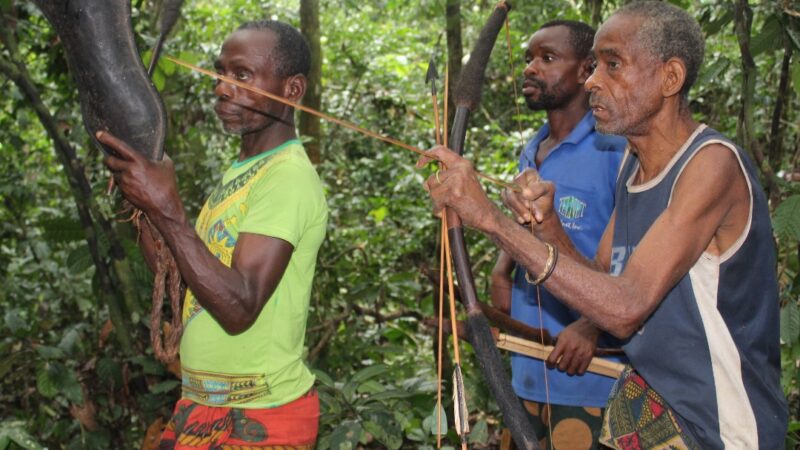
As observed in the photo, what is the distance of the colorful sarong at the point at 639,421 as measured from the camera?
6.72 ft

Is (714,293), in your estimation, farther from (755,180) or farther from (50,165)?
(50,165)

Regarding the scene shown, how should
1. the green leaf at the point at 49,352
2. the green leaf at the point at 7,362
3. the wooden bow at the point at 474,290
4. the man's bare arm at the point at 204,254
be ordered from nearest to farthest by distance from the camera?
the wooden bow at the point at 474,290 → the man's bare arm at the point at 204,254 → the green leaf at the point at 7,362 → the green leaf at the point at 49,352

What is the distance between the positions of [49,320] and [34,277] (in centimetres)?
28

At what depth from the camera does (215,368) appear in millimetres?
2266

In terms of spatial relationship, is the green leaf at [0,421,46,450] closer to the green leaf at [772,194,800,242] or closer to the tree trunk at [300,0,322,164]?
the green leaf at [772,194,800,242]

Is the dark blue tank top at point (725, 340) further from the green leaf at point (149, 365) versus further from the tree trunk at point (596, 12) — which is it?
the tree trunk at point (596, 12)

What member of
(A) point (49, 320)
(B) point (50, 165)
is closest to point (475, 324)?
(A) point (49, 320)

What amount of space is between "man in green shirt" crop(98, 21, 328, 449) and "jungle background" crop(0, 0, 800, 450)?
0.67 metres

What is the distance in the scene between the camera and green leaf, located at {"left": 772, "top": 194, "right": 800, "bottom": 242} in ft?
9.70

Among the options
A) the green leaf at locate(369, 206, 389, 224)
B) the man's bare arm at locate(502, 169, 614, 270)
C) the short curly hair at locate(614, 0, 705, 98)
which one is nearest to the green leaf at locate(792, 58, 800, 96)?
the short curly hair at locate(614, 0, 705, 98)

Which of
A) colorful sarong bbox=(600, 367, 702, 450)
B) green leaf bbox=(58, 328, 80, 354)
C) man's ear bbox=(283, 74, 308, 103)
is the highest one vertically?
man's ear bbox=(283, 74, 308, 103)

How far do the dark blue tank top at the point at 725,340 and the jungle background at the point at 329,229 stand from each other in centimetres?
94

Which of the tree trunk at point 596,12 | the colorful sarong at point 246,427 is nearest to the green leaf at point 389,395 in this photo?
the colorful sarong at point 246,427

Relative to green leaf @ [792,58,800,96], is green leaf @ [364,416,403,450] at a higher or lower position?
lower
